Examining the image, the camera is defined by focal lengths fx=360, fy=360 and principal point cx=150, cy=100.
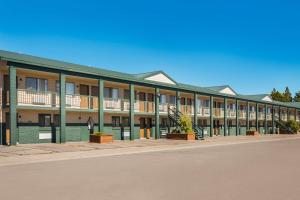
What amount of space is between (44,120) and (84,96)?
3639mm

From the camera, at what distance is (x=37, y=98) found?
23938mm

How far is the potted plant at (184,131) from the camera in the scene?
31.4 metres

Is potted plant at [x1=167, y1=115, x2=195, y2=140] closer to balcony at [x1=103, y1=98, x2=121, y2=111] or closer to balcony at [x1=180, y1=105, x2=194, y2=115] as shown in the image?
balcony at [x1=103, y1=98, x2=121, y2=111]

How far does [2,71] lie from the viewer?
2317cm

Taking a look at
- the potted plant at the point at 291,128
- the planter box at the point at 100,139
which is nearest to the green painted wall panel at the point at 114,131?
the planter box at the point at 100,139

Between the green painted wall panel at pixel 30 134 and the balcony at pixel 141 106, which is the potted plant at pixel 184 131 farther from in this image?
the green painted wall panel at pixel 30 134

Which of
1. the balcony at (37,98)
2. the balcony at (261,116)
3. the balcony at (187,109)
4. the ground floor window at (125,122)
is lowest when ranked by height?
the ground floor window at (125,122)

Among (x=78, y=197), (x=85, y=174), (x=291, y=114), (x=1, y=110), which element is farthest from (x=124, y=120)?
(x=291, y=114)

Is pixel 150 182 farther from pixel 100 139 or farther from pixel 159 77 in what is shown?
pixel 159 77

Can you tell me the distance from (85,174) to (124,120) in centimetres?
2160

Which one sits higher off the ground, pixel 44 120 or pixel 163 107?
pixel 163 107

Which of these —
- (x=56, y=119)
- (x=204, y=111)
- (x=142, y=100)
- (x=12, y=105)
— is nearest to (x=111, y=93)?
(x=142, y=100)

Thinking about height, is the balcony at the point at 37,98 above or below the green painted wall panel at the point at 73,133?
above

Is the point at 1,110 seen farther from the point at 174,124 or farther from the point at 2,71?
the point at 174,124
